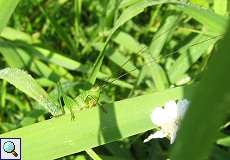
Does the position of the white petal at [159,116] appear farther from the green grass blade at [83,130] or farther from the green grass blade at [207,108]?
the green grass blade at [207,108]

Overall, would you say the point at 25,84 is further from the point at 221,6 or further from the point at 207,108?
the point at 207,108

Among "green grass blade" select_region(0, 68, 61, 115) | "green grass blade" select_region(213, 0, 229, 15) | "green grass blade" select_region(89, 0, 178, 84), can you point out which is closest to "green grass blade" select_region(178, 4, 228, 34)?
"green grass blade" select_region(89, 0, 178, 84)

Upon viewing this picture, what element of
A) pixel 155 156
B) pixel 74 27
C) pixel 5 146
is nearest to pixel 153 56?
pixel 155 156

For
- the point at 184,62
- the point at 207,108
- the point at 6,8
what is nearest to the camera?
the point at 207,108

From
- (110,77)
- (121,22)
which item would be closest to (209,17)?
(121,22)

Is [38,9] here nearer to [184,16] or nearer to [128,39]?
[128,39]

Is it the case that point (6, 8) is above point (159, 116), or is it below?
above
